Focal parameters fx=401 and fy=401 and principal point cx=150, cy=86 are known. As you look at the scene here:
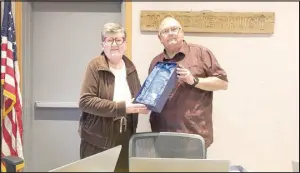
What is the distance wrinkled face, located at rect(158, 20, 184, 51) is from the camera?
245 cm

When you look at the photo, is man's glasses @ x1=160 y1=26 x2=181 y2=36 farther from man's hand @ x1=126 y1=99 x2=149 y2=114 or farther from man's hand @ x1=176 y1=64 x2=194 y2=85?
man's hand @ x1=126 y1=99 x2=149 y2=114

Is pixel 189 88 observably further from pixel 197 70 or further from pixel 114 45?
pixel 114 45

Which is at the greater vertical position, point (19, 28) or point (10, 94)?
point (19, 28)

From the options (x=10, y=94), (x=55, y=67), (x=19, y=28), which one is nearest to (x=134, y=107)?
(x=10, y=94)

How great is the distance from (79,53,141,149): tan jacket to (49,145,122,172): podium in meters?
0.98

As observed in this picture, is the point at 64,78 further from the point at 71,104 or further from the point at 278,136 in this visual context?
the point at 278,136

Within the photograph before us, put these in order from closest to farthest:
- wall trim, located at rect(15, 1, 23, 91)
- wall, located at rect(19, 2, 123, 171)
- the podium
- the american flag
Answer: the podium < the american flag < wall trim, located at rect(15, 1, 23, 91) < wall, located at rect(19, 2, 123, 171)

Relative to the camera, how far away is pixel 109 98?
94.3 inches

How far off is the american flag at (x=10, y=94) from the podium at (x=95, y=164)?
1626 millimetres

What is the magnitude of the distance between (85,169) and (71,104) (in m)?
2.37

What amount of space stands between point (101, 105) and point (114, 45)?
365mm

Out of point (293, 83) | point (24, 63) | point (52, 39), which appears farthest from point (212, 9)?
point (24, 63)

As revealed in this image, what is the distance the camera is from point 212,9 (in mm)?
3256

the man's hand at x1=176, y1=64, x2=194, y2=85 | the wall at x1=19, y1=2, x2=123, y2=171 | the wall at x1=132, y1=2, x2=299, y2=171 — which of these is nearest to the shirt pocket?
the man's hand at x1=176, y1=64, x2=194, y2=85
